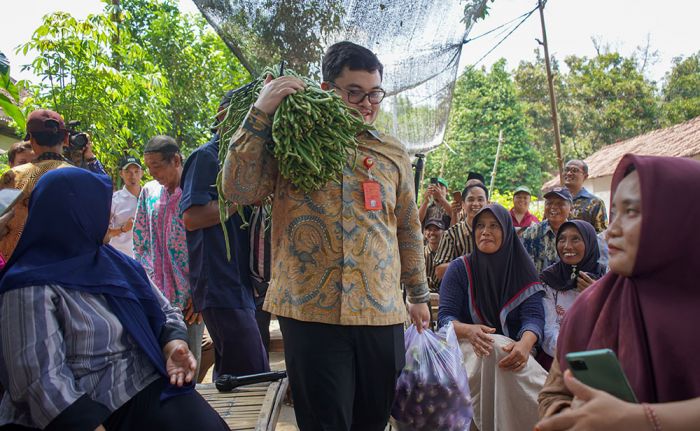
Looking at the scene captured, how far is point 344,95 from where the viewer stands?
235 centimetres

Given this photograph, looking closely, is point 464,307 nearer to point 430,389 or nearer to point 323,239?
point 430,389

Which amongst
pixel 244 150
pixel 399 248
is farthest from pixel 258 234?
pixel 244 150

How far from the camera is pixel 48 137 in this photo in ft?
12.3

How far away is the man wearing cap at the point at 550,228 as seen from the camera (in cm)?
520

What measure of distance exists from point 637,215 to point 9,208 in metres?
2.72

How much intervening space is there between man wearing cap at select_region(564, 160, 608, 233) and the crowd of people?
3.06m

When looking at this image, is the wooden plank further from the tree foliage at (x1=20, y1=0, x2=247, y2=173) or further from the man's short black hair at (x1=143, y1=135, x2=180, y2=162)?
the tree foliage at (x1=20, y1=0, x2=247, y2=173)

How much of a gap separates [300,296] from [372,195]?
48 centimetres

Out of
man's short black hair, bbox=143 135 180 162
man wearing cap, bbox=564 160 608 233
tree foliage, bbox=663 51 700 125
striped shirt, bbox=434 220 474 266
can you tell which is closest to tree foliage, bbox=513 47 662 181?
tree foliage, bbox=663 51 700 125

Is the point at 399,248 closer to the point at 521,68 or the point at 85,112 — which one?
the point at 85,112

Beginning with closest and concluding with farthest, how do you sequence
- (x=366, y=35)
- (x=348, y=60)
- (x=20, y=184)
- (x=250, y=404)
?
(x=348, y=60) → (x=250, y=404) → (x=20, y=184) → (x=366, y=35)

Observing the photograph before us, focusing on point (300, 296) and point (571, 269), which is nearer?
point (300, 296)

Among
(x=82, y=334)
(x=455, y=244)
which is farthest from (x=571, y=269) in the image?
(x=82, y=334)

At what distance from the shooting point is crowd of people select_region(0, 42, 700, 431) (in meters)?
1.49
